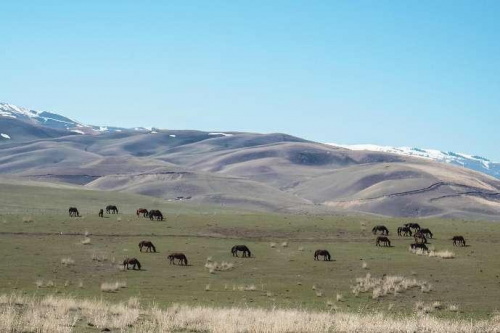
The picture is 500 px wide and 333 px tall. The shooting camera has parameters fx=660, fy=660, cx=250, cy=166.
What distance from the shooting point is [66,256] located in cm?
4534

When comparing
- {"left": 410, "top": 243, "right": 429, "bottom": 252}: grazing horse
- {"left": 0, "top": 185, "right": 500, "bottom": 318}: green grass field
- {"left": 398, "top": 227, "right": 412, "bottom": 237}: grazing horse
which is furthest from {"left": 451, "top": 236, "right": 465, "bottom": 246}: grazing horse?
{"left": 410, "top": 243, "right": 429, "bottom": 252}: grazing horse

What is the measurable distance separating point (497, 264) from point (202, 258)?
21.2 meters

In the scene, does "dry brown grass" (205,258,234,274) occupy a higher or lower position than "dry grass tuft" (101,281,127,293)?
higher

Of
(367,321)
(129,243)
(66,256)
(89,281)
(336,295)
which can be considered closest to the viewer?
(367,321)

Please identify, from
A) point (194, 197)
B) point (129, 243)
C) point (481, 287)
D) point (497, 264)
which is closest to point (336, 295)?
point (481, 287)

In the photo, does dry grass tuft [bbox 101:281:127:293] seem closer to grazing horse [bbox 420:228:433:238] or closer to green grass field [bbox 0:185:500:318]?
green grass field [bbox 0:185:500:318]

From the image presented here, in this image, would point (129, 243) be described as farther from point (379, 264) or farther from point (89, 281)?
point (379, 264)

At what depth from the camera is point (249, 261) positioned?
4697 centimetres

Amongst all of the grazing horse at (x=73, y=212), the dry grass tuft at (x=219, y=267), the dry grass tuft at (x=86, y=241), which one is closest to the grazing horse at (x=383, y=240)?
the dry grass tuft at (x=219, y=267)

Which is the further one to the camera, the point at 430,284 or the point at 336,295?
the point at 430,284

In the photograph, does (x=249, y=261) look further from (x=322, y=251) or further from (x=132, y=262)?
(x=132, y=262)

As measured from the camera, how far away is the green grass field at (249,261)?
34.7 meters

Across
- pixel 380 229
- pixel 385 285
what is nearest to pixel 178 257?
pixel 385 285

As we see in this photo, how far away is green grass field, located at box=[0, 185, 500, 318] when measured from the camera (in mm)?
34656
